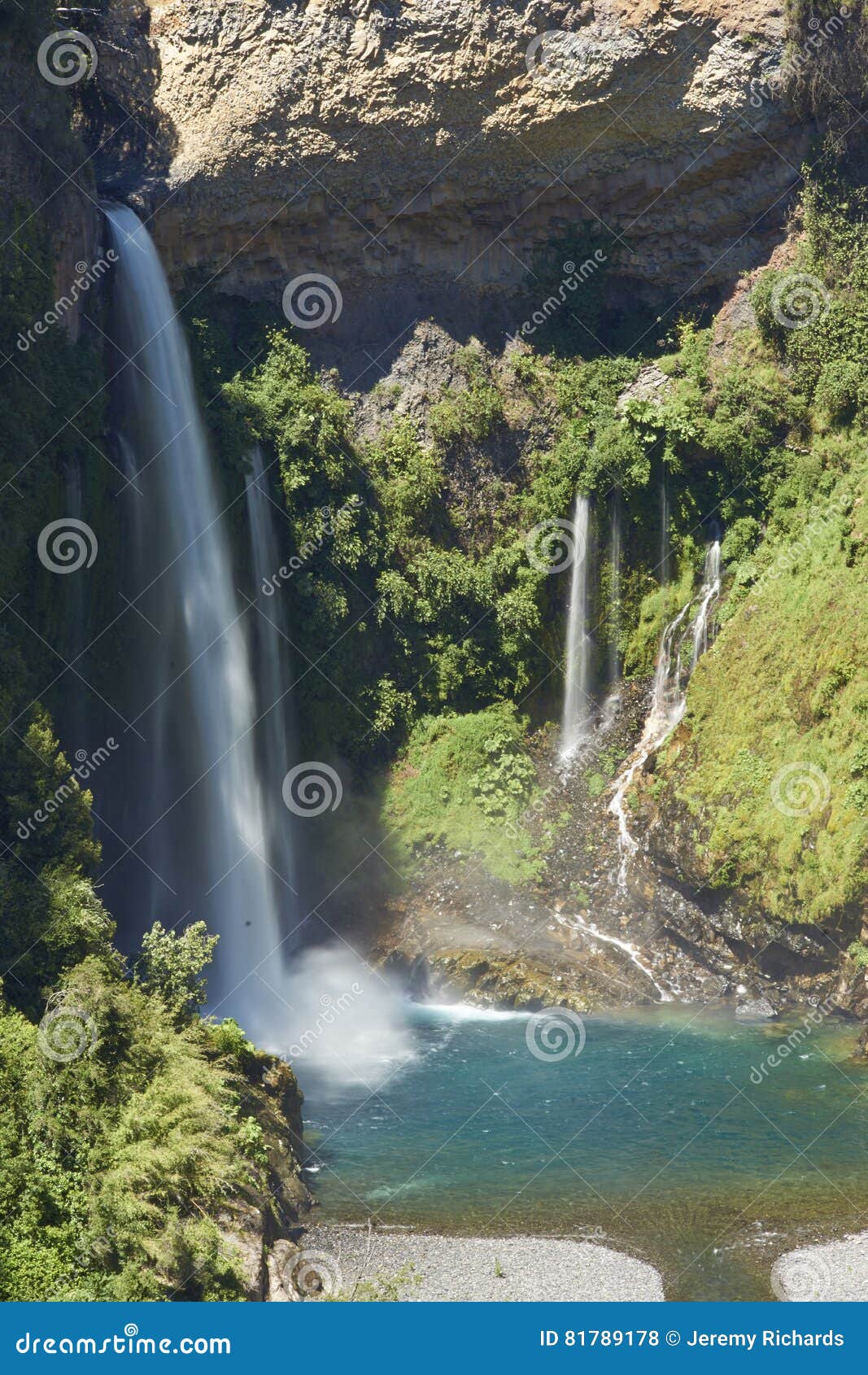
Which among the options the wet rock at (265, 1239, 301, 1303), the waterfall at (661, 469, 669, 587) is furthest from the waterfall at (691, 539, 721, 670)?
the wet rock at (265, 1239, 301, 1303)

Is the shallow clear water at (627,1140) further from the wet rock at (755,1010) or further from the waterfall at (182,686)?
the waterfall at (182,686)

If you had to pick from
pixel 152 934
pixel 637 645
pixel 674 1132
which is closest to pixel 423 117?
pixel 637 645

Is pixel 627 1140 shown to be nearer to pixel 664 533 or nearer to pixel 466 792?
pixel 466 792

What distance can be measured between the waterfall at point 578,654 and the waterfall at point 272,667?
6.34 m

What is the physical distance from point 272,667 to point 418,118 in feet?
38.7

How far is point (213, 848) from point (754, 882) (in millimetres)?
10528

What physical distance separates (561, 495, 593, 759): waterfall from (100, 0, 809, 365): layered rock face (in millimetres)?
7268

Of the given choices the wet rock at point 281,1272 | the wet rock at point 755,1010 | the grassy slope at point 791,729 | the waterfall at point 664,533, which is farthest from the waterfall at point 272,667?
the wet rock at point 281,1272

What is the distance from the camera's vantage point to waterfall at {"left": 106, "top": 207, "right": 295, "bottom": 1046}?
88.6 ft

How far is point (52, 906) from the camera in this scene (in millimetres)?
19469

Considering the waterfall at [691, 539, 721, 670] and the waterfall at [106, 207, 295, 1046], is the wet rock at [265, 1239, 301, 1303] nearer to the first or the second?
the waterfall at [106, 207, 295, 1046]

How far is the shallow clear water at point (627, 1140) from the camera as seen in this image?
18609 mm

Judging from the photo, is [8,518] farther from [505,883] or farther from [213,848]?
[505,883]

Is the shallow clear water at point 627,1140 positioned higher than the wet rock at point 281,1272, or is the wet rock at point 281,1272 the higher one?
the shallow clear water at point 627,1140
